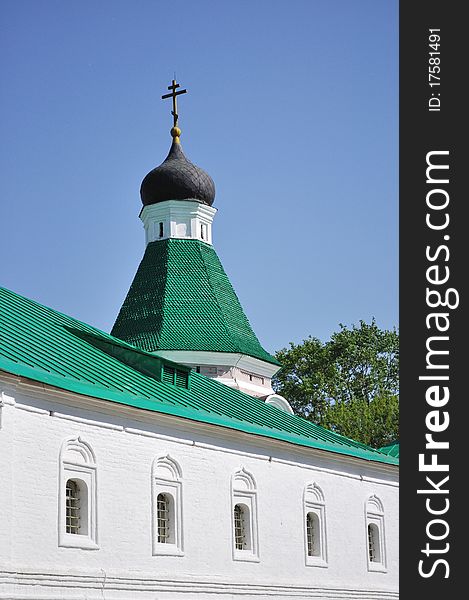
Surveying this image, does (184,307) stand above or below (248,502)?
above

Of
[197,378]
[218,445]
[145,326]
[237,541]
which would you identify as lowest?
[237,541]

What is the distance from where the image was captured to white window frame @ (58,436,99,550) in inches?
590

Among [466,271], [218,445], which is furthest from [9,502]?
[466,271]

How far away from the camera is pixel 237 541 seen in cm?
1856

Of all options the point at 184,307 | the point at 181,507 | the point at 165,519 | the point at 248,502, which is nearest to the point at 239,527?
the point at 248,502

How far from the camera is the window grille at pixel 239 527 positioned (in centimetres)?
1859

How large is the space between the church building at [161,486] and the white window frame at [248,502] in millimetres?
31

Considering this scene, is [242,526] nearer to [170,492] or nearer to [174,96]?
[170,492]

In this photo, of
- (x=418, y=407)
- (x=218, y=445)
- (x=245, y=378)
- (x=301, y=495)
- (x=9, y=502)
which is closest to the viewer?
(x=418, y=407)

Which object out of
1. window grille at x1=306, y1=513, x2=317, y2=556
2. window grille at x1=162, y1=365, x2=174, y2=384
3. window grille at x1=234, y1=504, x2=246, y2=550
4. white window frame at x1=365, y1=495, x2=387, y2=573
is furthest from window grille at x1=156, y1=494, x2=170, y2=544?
white window frame at x1=365, y1=495, x2=387, y2=573

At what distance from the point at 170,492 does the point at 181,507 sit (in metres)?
0.29

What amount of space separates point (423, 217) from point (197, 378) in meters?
9.14

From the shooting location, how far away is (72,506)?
607 inches

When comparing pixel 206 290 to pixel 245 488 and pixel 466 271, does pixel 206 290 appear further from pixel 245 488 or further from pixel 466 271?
pixel 466 271
